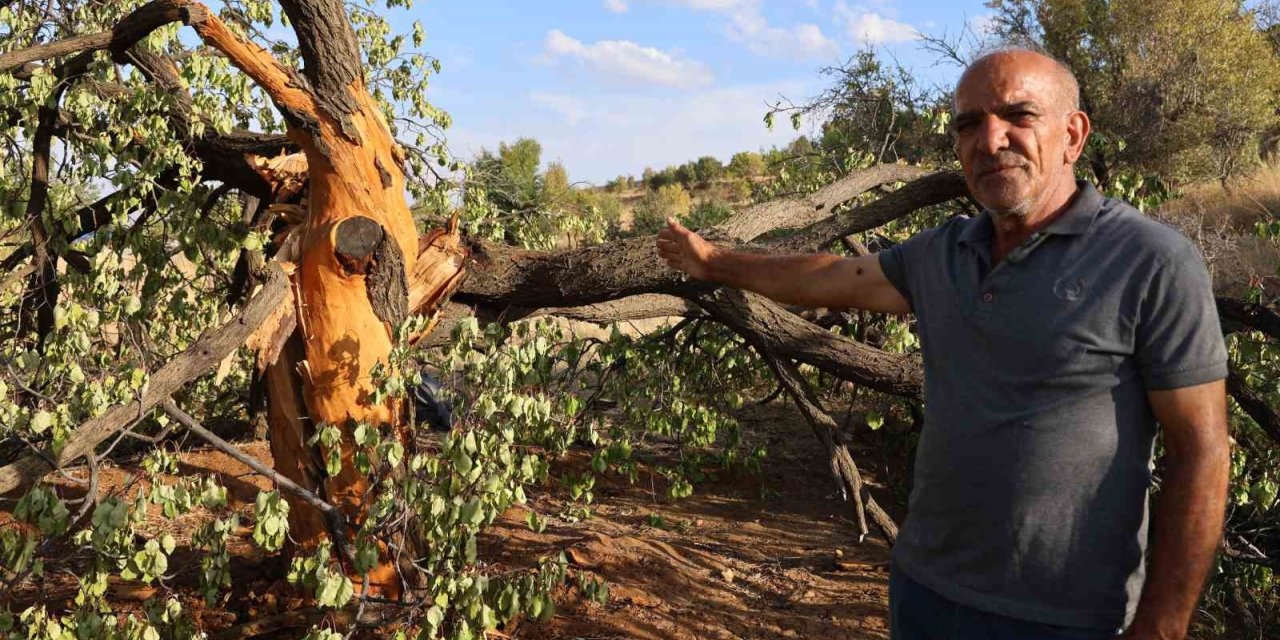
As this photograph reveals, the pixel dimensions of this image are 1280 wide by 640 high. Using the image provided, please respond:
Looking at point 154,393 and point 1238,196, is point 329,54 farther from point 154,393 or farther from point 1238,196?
point 1238,196

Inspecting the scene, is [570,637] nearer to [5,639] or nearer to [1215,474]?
[5,639]

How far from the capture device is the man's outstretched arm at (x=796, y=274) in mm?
2428

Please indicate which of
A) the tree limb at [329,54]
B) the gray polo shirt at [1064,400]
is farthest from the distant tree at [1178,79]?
the gray polo shirt at [1064,400]

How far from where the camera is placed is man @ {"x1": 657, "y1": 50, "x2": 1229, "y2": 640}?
5.97 ft

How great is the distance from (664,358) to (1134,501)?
352 cm

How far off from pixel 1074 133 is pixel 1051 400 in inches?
23.7

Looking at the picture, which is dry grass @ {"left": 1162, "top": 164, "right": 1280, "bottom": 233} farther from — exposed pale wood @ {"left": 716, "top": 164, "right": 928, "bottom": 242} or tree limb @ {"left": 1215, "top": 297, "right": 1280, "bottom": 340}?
tree limb @ {"left": 1215, "top": 297, "right": 1280, "bottom": 340}

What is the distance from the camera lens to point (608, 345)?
15.4 feet

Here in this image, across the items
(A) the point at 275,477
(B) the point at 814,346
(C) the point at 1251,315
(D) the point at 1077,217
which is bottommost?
(A) the point at 275,477

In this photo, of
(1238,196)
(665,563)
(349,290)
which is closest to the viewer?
(349,290)

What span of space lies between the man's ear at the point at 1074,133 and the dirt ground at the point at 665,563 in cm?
287

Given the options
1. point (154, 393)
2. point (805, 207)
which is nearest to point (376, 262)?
point (154, 393)

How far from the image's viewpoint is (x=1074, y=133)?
6.96 ft

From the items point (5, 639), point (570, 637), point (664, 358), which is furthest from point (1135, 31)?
point (5, 639)
